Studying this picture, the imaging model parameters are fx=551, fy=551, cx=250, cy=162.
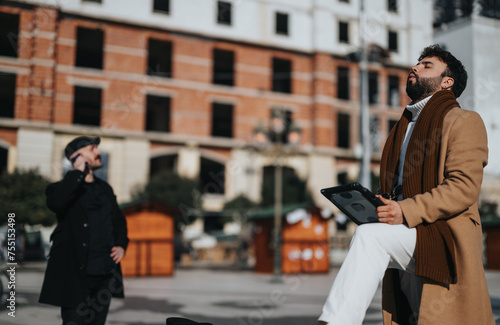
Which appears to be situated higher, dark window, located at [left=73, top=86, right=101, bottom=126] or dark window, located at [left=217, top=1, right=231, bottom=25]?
dark window, located at [left=217, top=1, right=231, bottom=25]

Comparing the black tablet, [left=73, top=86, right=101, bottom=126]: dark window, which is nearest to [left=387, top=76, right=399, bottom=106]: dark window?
[left=73, top=86, right=101, bottom=126]: dark window

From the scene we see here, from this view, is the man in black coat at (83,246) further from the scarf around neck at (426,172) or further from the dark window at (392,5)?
the dark window at (392,5)

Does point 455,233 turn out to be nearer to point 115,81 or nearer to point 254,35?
point 115,81

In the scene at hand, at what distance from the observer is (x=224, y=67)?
29.6 meters

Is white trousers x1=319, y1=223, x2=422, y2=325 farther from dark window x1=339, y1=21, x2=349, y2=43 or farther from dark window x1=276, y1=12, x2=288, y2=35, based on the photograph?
dark window x1=339, y1=21, x2=349, y2=43

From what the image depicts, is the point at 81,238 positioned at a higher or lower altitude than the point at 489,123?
lower

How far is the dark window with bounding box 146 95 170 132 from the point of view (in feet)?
91.8

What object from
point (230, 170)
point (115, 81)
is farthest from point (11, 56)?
point (230, 170)

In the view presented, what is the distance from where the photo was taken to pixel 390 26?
100.0 feet

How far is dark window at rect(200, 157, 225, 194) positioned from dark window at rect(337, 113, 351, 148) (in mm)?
7720

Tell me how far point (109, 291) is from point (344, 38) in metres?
27.9

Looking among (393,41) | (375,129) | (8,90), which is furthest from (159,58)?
(393,41)

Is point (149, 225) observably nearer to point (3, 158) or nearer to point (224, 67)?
point (3, 158)

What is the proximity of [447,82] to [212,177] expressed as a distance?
26.3 meters
